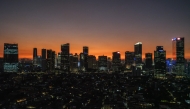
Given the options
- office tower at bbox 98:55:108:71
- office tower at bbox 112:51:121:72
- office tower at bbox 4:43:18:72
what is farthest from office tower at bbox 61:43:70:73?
office tower at bbox 112:51:121:72

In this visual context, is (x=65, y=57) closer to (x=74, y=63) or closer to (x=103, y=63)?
(x=74, y=63)

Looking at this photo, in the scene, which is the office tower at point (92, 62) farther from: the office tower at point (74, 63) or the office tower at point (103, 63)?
the office tower at point (74, 63)

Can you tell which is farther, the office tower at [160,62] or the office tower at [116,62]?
the office tower at [116,62]

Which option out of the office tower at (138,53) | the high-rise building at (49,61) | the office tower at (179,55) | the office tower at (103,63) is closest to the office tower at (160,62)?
the office tower at (179,55)

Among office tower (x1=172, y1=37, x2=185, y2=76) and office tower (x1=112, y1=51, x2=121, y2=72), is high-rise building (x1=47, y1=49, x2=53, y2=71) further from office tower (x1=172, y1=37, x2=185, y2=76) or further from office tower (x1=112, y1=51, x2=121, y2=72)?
office tower (x1=172, y1=37, x2=185, y2=76)

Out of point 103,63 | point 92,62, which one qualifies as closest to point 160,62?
point 103,63

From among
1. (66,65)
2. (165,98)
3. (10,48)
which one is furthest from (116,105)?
(66,65)
